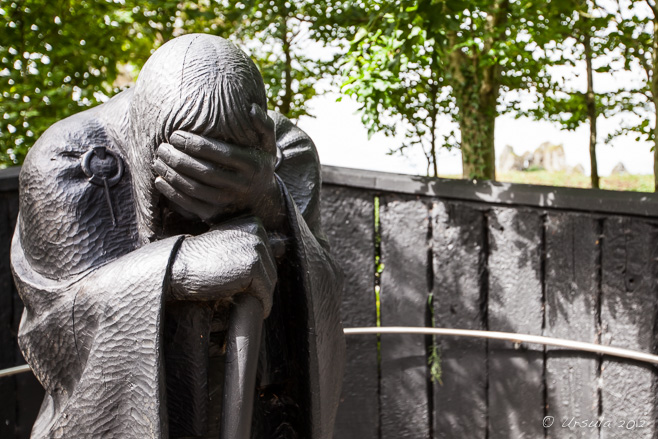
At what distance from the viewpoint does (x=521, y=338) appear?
127 inches

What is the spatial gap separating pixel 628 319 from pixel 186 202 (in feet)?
7.94

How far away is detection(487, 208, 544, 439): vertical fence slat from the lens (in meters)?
3.28

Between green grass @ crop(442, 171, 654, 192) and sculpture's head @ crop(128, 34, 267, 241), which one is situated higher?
green grass @ crop(442, 171, 654, 192)

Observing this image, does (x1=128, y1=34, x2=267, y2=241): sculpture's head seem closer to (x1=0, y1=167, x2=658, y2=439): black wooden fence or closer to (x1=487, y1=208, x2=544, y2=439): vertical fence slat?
(x1=0, y1=167, x2=658, y2=439): black wooden fence

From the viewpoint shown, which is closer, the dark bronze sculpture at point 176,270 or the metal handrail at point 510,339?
the dark bronze sculpture at point 176,270

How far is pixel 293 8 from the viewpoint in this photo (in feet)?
16.7

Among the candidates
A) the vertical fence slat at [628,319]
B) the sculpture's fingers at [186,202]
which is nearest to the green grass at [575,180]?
the vertical fence slat at [628,319]

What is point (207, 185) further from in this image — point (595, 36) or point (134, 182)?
point (595, 36)

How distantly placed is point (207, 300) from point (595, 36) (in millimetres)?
4707

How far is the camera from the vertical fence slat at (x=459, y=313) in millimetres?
3379

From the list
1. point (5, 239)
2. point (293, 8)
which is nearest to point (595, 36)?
point (293, 8)

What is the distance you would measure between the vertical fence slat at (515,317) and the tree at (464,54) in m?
0.92

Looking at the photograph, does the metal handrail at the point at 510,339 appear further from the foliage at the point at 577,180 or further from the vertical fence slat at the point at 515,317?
the foliage at the point at 577,180

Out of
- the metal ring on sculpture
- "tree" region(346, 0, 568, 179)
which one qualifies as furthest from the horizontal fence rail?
the metal ring on sculpture
